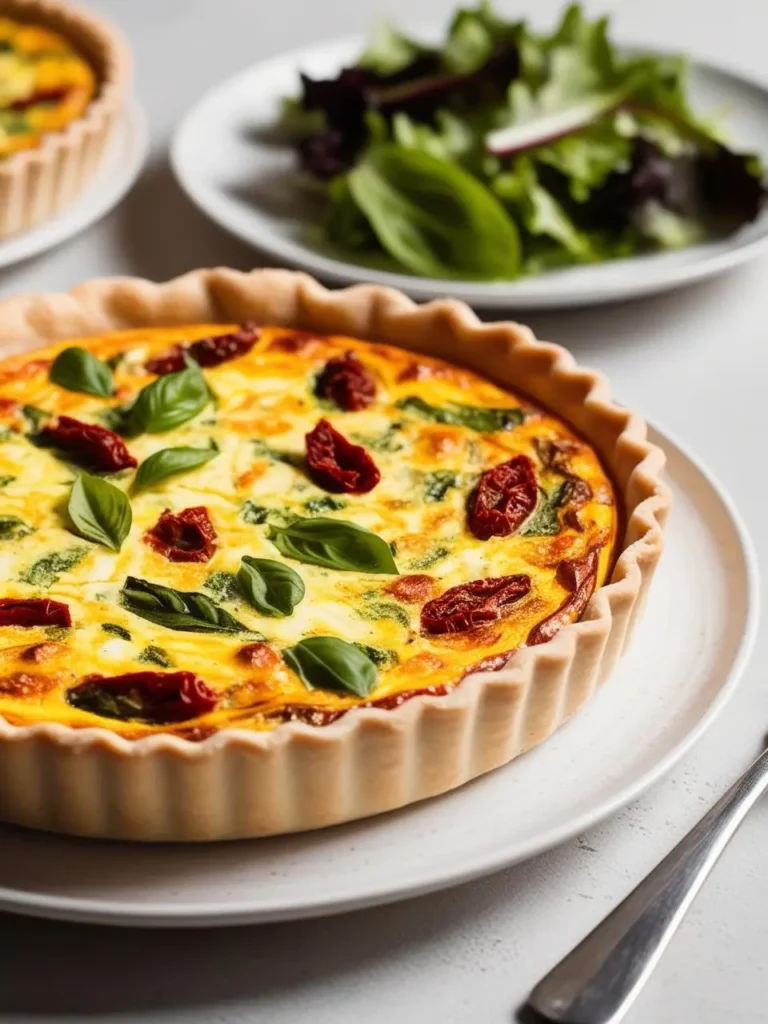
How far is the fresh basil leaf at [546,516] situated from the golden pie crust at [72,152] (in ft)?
7.68

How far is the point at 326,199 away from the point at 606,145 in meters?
1.07

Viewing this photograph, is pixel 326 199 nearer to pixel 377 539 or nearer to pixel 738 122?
pixel 738 122

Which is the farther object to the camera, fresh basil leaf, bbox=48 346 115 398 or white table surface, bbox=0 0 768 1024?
fresh basil leaf, bbox=48 346 115 398

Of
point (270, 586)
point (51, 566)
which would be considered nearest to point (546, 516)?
point (270, 586)

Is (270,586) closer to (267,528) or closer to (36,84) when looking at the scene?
(267,528)

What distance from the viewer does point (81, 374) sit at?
3.97 metres

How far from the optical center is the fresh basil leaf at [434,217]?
16.6 feet

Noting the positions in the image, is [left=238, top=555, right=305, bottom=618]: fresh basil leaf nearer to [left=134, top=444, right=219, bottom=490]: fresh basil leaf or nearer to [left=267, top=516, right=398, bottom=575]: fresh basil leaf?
[left=267, top=516, right=398, bottom=575]: fresh basil leaf

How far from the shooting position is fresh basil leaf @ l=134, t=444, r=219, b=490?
3.63 m

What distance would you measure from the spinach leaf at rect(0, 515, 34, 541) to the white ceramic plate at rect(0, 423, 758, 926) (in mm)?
770

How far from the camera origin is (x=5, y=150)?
5.34m

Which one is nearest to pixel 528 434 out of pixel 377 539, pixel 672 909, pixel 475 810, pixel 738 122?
pixel 377 539

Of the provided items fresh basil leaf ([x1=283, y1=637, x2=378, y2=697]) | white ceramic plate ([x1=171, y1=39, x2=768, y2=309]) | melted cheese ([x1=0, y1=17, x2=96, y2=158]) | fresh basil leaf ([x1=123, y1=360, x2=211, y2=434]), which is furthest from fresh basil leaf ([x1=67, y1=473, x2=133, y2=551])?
melted cheese ([x1=0, y1=17, x2=96, y2=158])

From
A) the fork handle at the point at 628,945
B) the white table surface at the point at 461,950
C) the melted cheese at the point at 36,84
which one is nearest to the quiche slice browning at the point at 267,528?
the white table surface at the point at 461,950
